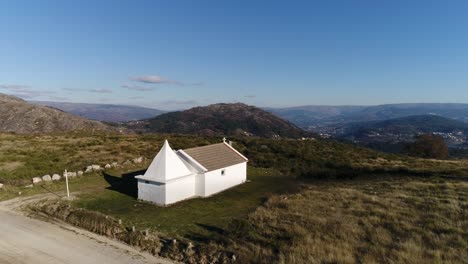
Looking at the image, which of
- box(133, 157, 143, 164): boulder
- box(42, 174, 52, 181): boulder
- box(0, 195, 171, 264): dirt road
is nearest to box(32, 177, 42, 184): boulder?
box(42, 174, 52, 181): boulder

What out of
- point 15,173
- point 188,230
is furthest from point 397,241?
point 15,173

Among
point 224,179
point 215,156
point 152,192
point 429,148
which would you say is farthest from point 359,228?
point 429,148

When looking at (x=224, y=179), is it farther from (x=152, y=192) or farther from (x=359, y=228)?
(x=359, y=228)

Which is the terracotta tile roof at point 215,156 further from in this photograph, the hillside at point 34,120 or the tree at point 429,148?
the hillside at point 34,120

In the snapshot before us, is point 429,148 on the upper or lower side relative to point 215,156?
lower

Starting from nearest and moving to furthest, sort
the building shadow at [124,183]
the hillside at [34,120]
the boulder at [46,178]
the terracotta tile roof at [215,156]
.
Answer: the building shadow at [124,183]
the terracotta tile roof at [215,156]
the boulder at [46,178]
the hillside at [34,120]

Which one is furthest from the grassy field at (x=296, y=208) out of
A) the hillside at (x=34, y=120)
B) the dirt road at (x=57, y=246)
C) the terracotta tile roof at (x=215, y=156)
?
the hillside at (x=34, y=120)

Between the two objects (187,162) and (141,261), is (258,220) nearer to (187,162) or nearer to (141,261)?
(141,261)
